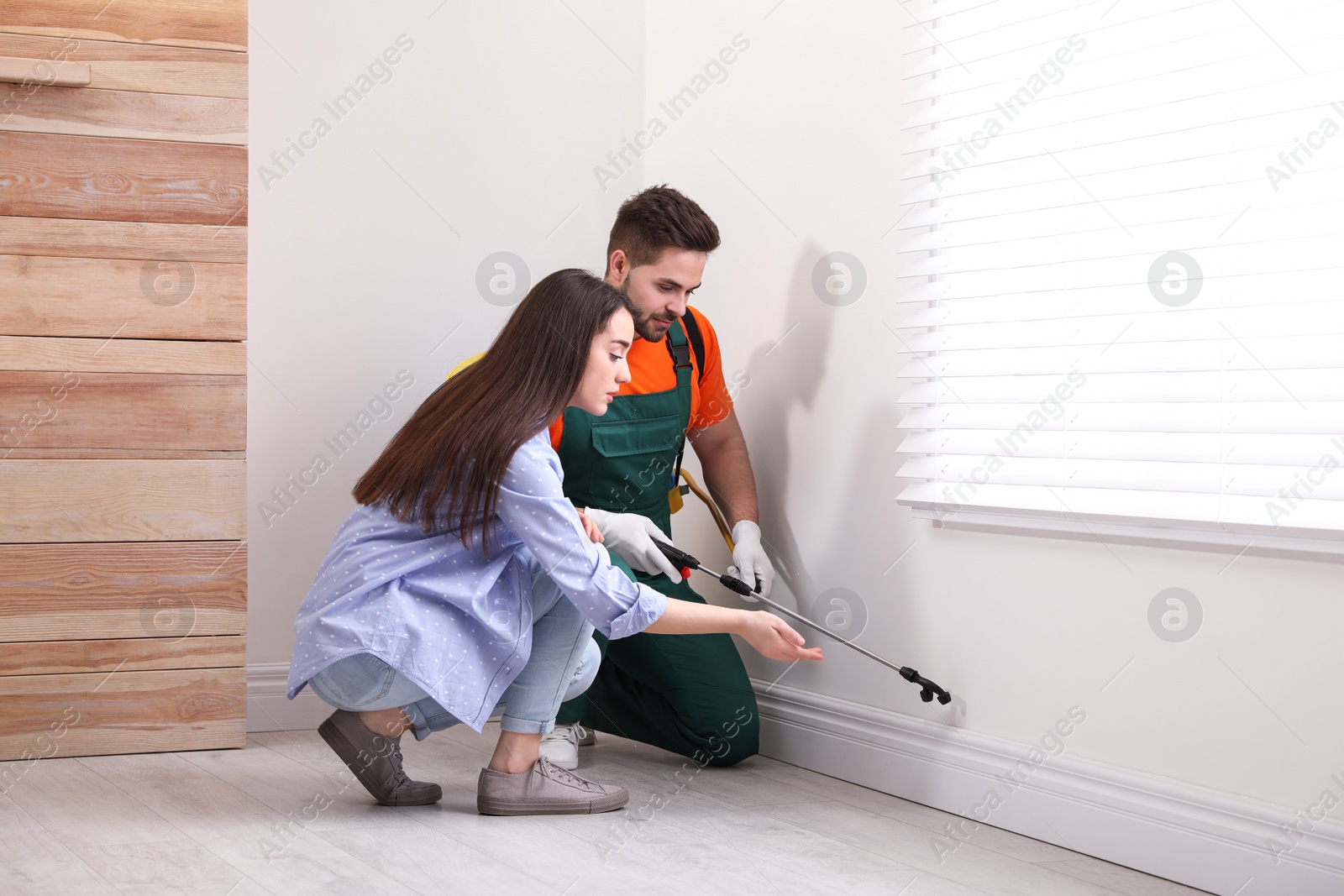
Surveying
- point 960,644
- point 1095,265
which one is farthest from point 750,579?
point 1095,265

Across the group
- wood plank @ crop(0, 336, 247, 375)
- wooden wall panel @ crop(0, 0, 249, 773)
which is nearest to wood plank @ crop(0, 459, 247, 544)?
wooden wall panel @ crop(0, 0, 249, 773)

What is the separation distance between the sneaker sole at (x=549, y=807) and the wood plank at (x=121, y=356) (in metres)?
0.94

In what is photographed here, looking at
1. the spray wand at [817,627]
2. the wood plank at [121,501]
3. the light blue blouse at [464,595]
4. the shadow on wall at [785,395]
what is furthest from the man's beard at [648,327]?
the wood plank at [121,501]

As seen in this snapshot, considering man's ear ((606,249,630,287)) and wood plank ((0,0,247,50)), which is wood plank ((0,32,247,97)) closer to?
wood plank ((0,0,247,50))

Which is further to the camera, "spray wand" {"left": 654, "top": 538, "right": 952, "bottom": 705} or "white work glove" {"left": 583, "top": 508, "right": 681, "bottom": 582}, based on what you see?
"white work glove" {"left": 583, "top": 508, "right": 681, "bottom": 582}

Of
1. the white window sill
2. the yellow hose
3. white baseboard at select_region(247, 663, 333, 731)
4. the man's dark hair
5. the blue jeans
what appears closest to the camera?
the white window sill

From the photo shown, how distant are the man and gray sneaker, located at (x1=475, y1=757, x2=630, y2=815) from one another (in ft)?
0.84

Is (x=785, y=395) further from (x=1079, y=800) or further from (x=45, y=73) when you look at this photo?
(x=45, y=73)

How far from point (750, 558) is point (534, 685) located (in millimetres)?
557

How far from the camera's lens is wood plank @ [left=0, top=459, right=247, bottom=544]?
201cm

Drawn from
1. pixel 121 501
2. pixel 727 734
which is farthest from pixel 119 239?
pixel 727 734

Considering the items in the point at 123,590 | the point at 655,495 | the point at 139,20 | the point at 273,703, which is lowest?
the point at 273,703

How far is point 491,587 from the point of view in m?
1.64

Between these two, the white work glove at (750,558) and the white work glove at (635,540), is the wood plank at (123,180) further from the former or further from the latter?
the white work glove at (750,558)
